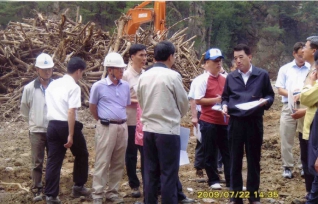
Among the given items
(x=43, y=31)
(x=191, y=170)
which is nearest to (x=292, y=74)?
(x=191, y=170)

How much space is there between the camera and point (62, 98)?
5418mm

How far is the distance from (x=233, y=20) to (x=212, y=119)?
3067 cm

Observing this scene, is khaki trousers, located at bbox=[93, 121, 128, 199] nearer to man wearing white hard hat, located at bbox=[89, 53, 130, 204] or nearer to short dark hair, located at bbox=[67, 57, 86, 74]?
man wearing white hard hat, located at bbox=[89, 53, 130, 204]

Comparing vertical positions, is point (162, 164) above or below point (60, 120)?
below

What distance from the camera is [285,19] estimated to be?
123 feet

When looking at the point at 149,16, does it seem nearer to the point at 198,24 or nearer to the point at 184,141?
the point at 184,141

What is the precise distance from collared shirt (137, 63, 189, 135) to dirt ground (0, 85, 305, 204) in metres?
1.50

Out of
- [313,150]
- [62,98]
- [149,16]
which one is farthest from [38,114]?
[149,16]

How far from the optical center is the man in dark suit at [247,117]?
518 cm

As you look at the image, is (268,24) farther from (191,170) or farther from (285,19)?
(191,170)

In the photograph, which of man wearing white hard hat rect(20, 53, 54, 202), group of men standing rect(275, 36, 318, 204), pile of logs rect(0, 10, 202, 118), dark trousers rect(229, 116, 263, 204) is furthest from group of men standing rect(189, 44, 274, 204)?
pile of logs rect(0, 10, 202, 118)

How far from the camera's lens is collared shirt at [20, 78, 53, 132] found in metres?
5.79

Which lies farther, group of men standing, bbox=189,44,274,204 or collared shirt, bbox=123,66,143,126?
collared shirt, bbox=123,66,143,126

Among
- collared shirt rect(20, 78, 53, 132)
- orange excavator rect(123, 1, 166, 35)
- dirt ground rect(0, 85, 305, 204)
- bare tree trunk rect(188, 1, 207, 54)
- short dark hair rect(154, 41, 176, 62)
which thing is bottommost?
dirt ground rect(0, 85, 305, 204)
